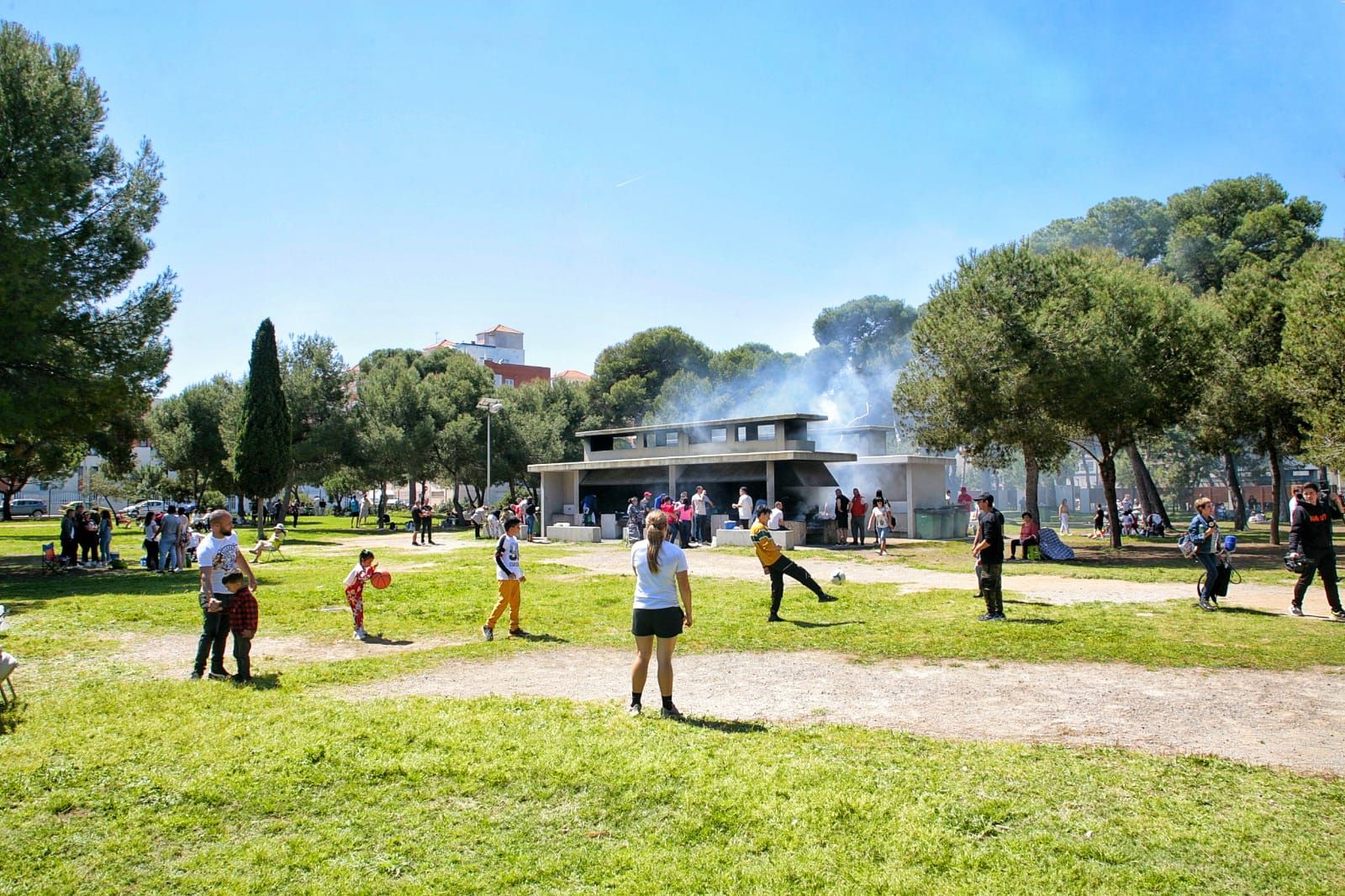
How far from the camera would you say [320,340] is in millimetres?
51094

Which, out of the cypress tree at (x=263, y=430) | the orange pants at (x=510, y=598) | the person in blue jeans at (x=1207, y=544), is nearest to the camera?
the orange pants at (x=510, y=598)

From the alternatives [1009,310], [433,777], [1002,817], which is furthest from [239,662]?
[1009,310]

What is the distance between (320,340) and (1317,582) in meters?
48.3

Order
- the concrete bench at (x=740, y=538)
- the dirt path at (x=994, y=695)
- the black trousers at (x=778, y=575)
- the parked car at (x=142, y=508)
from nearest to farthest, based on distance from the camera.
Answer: the dirt path at (x=994, y=695) → the black trousers at (x=778, y=575) → the concrete bench at (x=740, y=538) → the parked car at (x=142, y=508)

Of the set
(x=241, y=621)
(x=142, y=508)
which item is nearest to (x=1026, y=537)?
(x=241, y=621)

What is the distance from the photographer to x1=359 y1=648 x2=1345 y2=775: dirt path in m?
6.53

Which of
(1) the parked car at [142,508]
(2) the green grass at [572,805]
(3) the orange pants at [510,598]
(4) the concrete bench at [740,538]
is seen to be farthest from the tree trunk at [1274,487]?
(1) the parked car at [142,508]

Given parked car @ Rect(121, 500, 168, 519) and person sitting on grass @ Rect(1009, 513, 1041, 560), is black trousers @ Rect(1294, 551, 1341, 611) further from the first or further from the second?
parked car @ Rect(121, 500, 168, 519)

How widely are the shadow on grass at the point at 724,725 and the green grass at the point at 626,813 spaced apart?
3cm

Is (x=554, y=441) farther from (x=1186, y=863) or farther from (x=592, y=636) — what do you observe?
(x=1186, y=863)

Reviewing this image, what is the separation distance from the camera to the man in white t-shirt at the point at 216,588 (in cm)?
888

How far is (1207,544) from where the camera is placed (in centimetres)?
1312

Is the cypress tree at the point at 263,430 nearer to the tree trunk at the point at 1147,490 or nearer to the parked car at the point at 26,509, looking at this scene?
the tree trunk at the point at 1147,490

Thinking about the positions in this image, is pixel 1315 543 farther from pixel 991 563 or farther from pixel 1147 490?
pixel 1147 490
